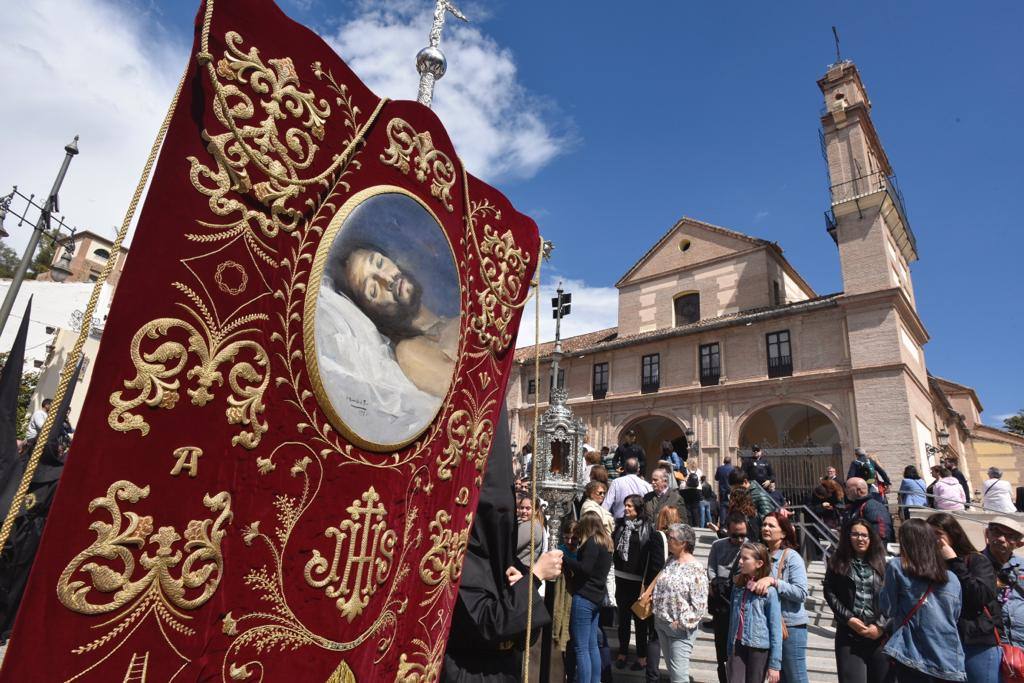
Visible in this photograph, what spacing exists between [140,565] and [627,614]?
5698 mm

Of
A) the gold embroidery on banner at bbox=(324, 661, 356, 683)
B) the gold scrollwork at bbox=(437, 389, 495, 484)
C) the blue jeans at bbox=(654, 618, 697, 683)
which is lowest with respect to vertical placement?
the blue jeans at bbox=(654, 618, 697, 683)

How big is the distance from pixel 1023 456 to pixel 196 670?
38.2 m

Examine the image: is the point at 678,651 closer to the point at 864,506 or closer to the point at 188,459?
the point at 864,506

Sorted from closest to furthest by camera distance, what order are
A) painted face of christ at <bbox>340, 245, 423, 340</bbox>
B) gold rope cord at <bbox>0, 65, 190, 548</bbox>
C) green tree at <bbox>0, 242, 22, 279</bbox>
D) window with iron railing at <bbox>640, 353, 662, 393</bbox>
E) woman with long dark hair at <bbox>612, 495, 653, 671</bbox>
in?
1. gold rope cord at <bbox>0, 65, 190, 548</bbox>
2. painted face of christ at <bbox>340, 245, 423, 340</bbox>
3. woman with long dark hair at <bbox>612, 495, 653, 671</bbox>
4. window with iron railing at <bbox>640, 353, 662, 393</bbox>
5. green tree at <bbox>0, 242, 22, 279</bbox>

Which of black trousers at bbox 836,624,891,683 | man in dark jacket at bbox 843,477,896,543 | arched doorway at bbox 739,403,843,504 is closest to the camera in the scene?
black trousers at bbox 836,624,891,683

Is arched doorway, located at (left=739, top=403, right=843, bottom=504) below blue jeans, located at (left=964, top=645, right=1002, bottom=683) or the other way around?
the other way around

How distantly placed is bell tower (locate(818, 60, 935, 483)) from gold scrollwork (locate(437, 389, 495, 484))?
58.9ft

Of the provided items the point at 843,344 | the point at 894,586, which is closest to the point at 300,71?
the point at 894,586

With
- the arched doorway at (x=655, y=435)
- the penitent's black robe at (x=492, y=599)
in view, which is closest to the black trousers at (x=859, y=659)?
the penitent's black robe at (x=492, y=599)

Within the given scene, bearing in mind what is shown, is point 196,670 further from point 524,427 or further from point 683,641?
point 524,427

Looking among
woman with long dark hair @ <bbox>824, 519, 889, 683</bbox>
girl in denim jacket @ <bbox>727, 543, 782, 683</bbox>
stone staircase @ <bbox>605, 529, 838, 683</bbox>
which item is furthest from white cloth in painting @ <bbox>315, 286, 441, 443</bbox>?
stone staircase @ <bbox>605, 529, 838, 683</bbox>

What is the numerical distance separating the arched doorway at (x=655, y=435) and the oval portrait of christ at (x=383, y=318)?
75.0 ft

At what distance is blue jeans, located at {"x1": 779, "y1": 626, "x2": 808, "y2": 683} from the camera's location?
4.16 m

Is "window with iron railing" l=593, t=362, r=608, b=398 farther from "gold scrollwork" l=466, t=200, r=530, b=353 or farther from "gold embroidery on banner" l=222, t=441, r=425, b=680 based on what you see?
"gold embroidery on banner" l=222, t=441, r=425, b=680
